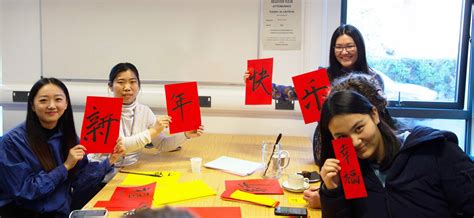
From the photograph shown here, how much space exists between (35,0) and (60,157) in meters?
1.69

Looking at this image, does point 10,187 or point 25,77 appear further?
point 25,77

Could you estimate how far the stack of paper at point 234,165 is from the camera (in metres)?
2.04

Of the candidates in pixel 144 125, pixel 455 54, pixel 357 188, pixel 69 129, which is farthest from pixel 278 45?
pixel 357 188

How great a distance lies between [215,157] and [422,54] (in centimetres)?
190

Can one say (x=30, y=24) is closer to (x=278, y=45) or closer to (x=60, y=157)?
(x=60, y=157)

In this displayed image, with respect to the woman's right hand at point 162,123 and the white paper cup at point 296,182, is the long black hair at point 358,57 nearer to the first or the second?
the white paper cup at point 296,182

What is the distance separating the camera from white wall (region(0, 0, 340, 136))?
298 cm

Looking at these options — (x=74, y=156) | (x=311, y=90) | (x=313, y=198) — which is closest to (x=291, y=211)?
(x=313, y=198)

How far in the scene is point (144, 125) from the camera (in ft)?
7.90

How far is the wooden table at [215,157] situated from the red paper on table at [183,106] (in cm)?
20

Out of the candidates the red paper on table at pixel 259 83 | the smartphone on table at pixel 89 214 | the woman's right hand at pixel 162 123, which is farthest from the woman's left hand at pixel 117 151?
the red paper on table at pixel 259 83

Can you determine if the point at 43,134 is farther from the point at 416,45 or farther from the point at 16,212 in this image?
the point at 416,45

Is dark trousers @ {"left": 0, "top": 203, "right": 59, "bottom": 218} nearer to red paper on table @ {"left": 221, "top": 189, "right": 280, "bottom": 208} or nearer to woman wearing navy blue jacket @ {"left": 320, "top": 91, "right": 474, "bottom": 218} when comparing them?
red paper on table @ {"left": 221, "top": 189, "right": 280, "bottom": 208}

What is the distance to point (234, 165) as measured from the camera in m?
2.13
